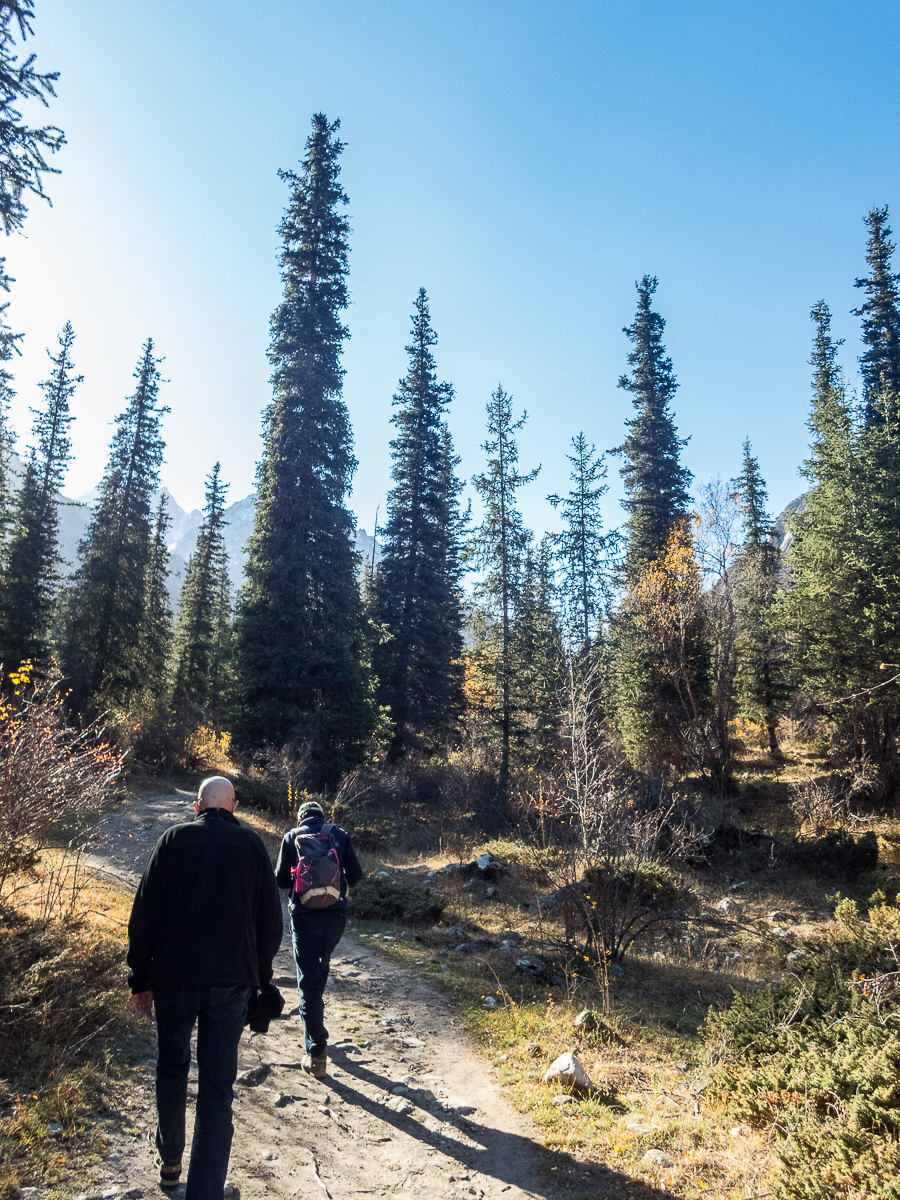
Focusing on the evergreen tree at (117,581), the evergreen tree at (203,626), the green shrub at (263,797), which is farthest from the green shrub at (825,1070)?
the evergreen tree at (203,626)

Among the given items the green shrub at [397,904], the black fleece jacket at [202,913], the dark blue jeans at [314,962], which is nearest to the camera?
the black fleece jacket at [202,913]

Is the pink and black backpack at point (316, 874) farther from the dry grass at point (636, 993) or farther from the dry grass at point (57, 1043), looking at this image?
the dry grass at point (636, 993)

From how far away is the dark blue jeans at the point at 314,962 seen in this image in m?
4.97

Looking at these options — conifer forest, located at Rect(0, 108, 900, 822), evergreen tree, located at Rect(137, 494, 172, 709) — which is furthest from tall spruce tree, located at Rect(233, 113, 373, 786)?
evergreen tree, located at Rect(137, 494, 172, 709)

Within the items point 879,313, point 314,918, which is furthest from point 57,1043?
point 879,313

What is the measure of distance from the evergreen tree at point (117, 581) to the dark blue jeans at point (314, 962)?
1974cm

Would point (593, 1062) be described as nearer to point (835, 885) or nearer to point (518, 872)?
point (518, 872)

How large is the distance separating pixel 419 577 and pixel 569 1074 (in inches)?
886

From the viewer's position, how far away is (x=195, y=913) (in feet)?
10.4

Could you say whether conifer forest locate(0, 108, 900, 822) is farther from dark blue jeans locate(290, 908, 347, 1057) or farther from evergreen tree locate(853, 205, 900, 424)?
dark blue jeans locate(290, 908, 347, 1057)

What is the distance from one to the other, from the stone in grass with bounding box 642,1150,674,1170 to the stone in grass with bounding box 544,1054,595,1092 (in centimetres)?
89

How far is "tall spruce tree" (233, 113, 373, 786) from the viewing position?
18859mm

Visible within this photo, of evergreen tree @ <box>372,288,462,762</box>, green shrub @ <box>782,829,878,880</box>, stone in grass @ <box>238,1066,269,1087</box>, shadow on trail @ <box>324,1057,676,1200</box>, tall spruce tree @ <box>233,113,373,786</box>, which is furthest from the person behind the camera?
evergreen tree @ <box>372,288,462,762</box>

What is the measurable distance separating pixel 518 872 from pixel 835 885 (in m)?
6.83
